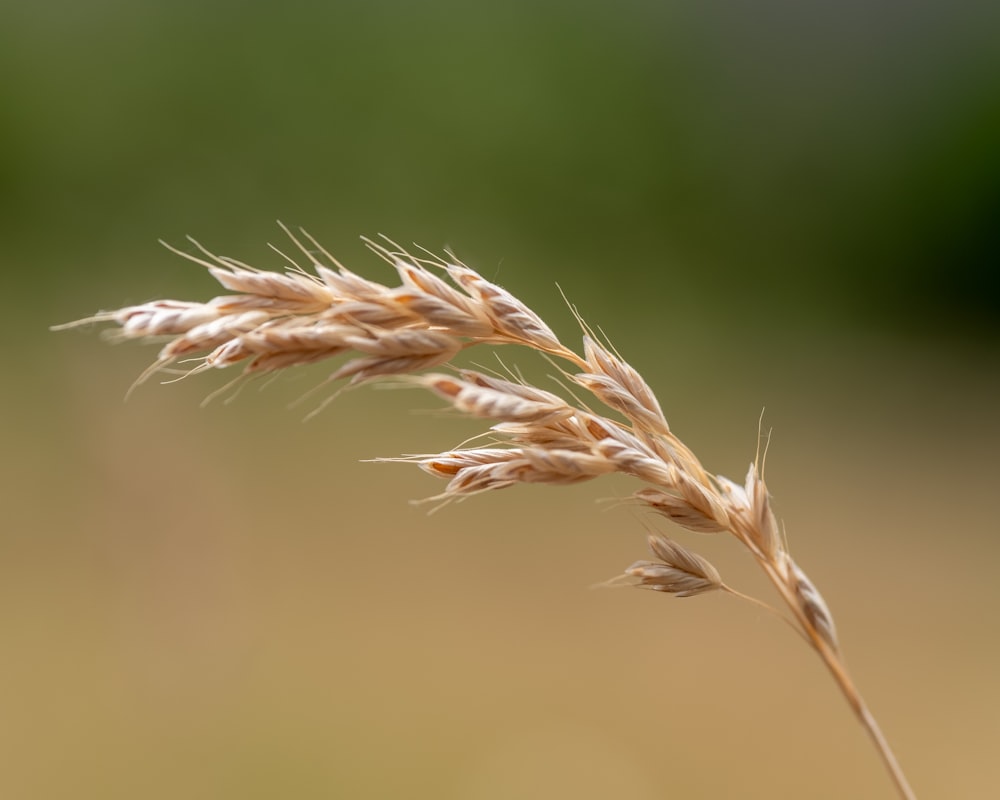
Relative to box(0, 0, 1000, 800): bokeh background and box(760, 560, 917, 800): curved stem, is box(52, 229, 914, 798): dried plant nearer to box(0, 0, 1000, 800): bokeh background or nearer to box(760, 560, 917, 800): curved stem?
box(760, 560, 917, 800): curved stem

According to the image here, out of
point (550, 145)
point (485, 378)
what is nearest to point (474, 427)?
point (550, 145)

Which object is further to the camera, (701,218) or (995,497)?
(701,218)

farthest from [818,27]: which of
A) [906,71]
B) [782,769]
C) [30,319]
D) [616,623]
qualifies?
[30,319]

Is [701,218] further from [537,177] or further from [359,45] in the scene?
[359,45]

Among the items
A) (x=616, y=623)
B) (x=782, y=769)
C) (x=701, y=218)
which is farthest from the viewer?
(x=701, y=218)

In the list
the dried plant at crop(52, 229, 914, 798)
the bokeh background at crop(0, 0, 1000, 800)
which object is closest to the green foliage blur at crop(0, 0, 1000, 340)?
the bokeh background at crop(0, 0, 1000, 800)

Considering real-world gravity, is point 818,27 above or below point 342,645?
above

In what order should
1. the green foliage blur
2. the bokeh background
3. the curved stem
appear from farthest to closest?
the green foliage blur
the bokeh background
the curved stem
